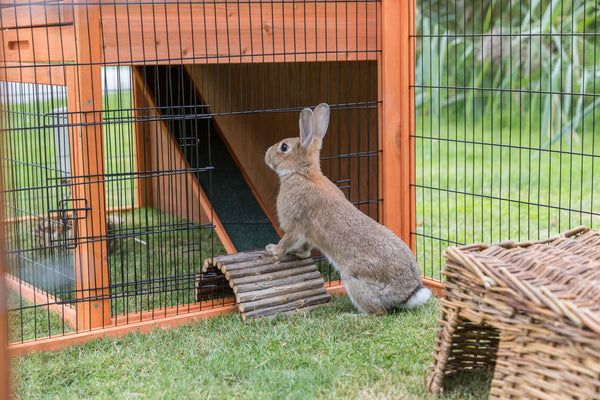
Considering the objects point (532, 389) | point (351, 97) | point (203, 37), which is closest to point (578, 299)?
point (532, 389)

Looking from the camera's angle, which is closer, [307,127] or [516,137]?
[307,127]

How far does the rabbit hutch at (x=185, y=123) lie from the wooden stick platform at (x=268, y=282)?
7.6 inches

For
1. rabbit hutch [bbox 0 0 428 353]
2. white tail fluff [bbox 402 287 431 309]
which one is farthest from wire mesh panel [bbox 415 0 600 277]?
white tail fluff [bbox 402 287 431 309]

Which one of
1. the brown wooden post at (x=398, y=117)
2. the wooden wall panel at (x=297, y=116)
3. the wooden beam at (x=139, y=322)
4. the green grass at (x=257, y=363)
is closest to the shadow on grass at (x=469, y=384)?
the green grass at (x=257, y=363)

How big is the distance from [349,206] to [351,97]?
111cm

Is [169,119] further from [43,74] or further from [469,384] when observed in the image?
[469,384]

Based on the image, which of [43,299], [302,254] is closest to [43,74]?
[43,299]

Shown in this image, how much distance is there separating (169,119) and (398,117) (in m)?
1.59

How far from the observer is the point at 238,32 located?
4.27 m

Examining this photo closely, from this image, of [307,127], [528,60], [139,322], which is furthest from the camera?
[528,60]

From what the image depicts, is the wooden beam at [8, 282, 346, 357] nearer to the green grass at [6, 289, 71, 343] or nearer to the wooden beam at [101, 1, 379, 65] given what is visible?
the green grass at [6, 289, 71, 343]

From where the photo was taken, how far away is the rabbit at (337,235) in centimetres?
418

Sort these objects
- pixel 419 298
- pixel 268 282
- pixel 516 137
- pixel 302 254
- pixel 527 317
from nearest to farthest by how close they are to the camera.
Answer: pixel 527 317 < pixel 419 298 < pixel 268 282 < pixel 302 254 < pixel 516 137

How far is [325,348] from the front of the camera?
3.70m
